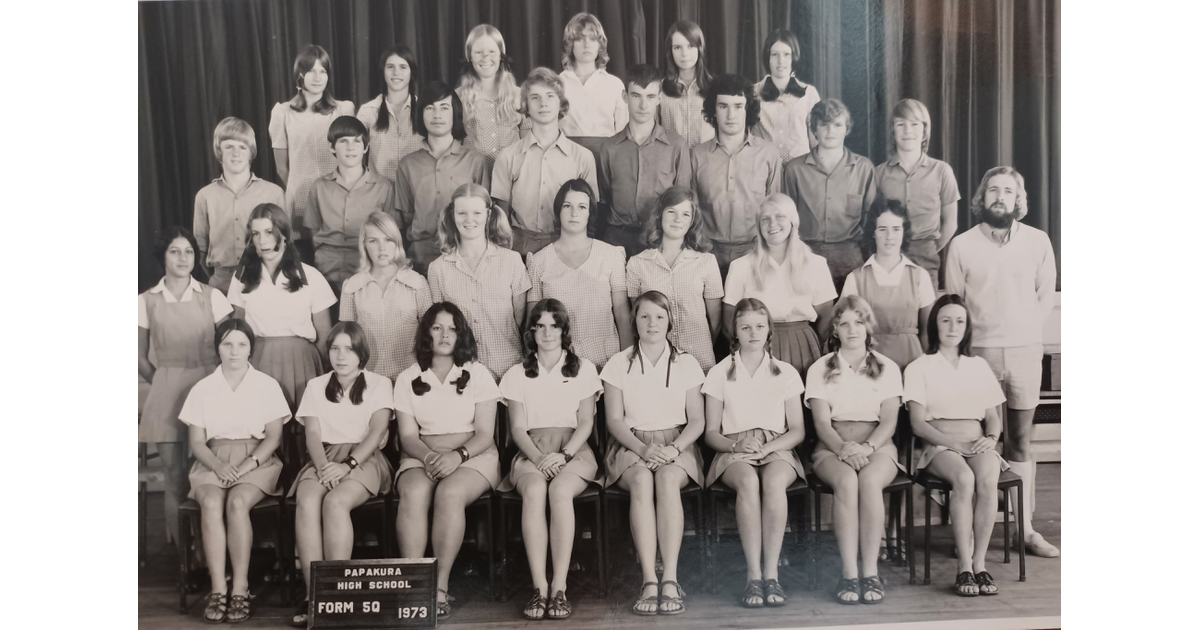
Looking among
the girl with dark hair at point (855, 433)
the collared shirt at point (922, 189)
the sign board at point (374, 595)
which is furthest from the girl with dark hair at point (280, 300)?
the collared shirt at point (922, 189)

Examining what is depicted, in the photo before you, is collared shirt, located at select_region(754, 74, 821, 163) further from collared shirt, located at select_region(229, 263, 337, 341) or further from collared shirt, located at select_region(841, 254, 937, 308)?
collared shirt, located at select_region(229, 263, 337, 341)

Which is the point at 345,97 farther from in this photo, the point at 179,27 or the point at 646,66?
the point at 646,66

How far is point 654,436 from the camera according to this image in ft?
10.7

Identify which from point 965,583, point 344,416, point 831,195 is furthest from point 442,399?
point 965,583

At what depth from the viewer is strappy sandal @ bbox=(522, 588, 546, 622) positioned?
10.4ft

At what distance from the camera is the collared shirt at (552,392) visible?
324cm

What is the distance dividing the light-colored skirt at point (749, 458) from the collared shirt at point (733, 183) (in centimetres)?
74

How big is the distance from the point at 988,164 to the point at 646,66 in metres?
1.41

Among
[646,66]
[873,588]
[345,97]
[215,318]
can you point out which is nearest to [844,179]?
[646,66]

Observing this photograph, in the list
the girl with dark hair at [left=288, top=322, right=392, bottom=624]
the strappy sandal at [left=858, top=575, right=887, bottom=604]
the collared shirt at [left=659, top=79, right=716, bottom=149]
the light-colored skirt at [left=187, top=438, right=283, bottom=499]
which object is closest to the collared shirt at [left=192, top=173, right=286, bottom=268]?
the girl with dark hair at [left=288, top=322, right=392, bottom=624]

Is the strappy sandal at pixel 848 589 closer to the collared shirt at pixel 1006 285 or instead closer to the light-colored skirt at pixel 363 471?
the collared shirt at pixel 1006 285

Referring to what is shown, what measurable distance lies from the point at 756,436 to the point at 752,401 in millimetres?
134

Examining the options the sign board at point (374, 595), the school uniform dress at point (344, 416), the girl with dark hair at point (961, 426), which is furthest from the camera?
the girl with dark hair at point (961, 426)

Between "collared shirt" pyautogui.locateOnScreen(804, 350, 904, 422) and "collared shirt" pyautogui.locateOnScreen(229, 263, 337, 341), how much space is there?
6.12ft
